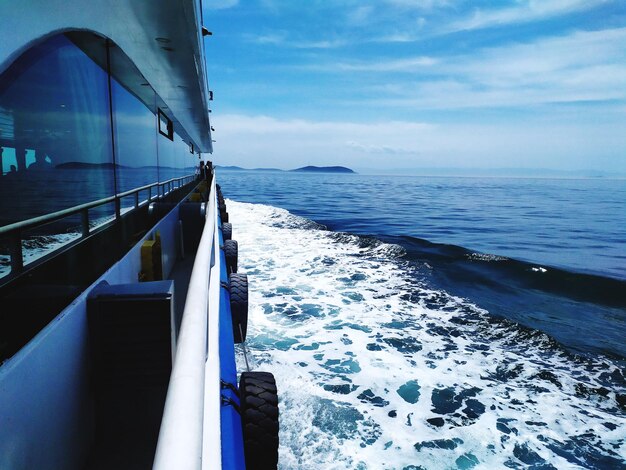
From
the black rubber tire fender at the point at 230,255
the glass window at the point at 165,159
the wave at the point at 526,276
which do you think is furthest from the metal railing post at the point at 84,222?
the wave at the point at 526,276

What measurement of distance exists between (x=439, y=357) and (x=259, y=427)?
156 inches

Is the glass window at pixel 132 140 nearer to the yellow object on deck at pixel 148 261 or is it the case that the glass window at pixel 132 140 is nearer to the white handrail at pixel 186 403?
the yellow object on deck at pixel 148 261

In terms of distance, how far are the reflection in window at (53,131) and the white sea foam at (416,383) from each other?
2.87 m

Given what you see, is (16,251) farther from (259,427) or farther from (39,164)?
(259,427)

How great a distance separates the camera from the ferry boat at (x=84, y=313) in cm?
118

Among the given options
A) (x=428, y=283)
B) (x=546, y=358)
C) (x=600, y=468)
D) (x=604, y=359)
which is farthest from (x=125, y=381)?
(x=428, y=283)

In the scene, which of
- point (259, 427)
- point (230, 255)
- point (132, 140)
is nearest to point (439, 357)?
point (230, 255)

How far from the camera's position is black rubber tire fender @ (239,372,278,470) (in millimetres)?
2111

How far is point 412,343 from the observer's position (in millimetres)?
5777

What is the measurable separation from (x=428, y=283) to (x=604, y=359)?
154 inches

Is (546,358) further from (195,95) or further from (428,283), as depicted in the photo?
(195,95)

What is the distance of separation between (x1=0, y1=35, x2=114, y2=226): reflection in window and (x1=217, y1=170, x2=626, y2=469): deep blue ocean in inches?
112

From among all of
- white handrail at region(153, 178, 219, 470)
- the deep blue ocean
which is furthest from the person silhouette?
the deep blue ocean

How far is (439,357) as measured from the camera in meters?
5.40
